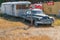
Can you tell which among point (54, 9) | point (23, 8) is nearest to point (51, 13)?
point (54, 9)

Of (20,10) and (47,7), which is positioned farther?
(47,7)

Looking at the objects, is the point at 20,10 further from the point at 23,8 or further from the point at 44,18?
the point at 44,18

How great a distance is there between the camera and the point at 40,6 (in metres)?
Result: 38.2

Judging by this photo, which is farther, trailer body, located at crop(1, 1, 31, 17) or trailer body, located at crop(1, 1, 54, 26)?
trailer body, located at crop(1, 1, 31, 17)

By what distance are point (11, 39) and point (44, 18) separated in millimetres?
9627

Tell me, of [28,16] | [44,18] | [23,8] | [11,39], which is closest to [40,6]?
[23,8]

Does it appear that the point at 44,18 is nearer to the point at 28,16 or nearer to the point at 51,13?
the point at 28,16

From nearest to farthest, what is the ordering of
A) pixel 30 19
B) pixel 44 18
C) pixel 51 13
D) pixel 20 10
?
pixel 44 18, pixel 30 19, pixel 20 10, pixel 51 13

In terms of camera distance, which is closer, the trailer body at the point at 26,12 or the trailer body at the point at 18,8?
the trailer body at the point at 26,12

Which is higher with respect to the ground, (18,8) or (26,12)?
(26,12)

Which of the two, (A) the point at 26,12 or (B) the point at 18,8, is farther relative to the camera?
(B) the point at 18,8

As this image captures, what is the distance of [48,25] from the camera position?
1035 inches

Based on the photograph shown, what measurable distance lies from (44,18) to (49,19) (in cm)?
55

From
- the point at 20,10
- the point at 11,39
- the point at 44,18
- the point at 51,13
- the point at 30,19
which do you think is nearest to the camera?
the point at 11,39
